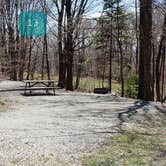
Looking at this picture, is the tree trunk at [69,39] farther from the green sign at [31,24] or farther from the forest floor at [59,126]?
the forest floor at [59,126]

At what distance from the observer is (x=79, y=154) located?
6.20 meters

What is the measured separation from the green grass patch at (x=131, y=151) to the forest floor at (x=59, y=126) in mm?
170

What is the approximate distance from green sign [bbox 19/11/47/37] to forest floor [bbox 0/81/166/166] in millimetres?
18070

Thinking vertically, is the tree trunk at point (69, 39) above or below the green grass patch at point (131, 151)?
above

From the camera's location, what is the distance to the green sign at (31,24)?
3138 centimetres

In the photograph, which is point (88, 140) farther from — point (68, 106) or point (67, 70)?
point (67, 70)

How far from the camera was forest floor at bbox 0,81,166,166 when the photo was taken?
6.05 m

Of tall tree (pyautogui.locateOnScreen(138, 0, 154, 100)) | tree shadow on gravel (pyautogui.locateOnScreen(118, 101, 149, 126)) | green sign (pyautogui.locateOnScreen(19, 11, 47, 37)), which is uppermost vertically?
green sign (pyautogui.locateOnScreen(19, 11, 47, 37))

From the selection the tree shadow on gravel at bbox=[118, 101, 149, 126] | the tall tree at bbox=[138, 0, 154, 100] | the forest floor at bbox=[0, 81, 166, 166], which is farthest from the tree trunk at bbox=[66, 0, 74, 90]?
the tree shadow on gravel at bbox=[118, 101, 149, 126]

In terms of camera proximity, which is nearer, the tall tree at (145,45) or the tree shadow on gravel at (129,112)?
the tree shadow on gravel at (129,112)

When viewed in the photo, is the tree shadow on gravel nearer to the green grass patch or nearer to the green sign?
the green grass patch

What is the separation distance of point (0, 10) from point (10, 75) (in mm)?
5196

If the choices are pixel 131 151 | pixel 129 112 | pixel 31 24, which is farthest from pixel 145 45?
pixel 31 24

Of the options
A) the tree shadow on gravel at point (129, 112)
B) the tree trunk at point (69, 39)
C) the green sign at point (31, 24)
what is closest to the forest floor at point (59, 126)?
the tree shadow on gravel at point (129, 112)
